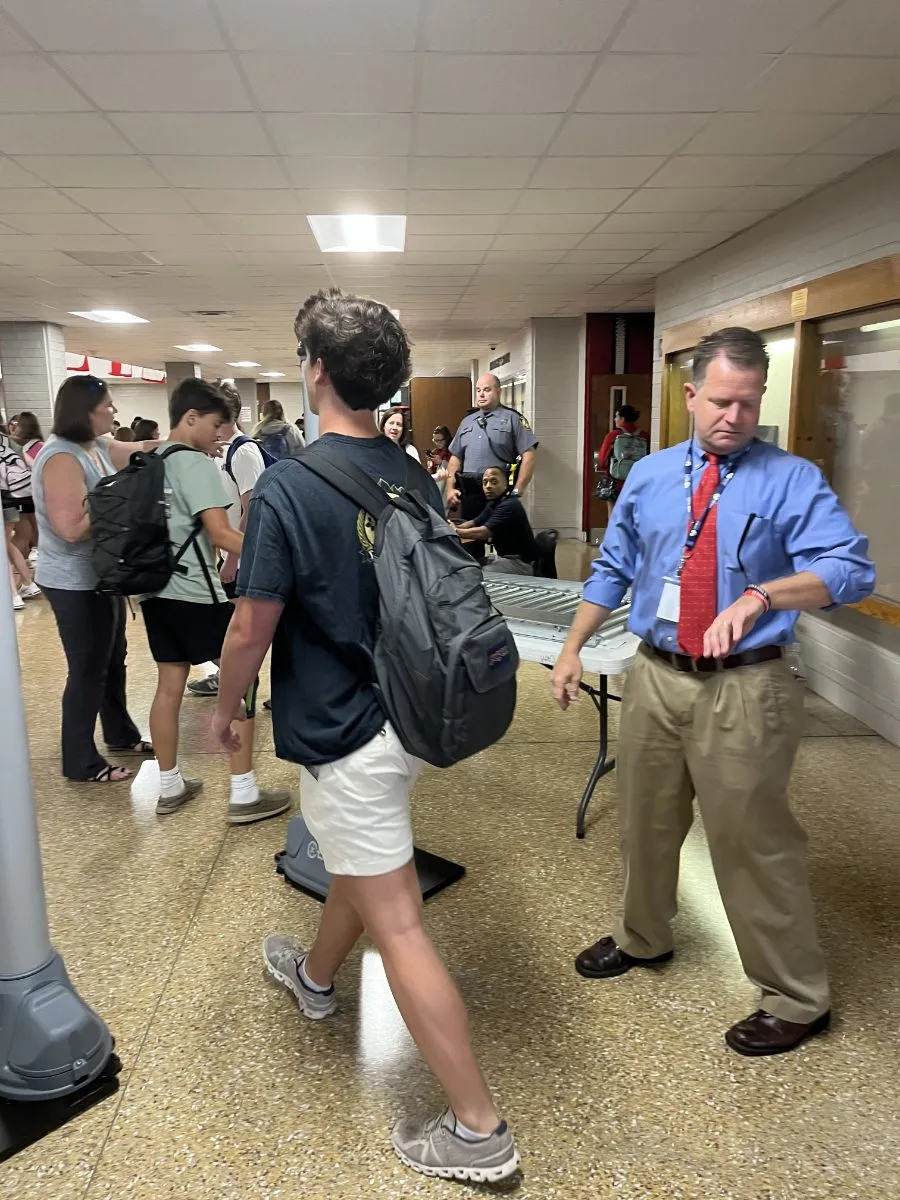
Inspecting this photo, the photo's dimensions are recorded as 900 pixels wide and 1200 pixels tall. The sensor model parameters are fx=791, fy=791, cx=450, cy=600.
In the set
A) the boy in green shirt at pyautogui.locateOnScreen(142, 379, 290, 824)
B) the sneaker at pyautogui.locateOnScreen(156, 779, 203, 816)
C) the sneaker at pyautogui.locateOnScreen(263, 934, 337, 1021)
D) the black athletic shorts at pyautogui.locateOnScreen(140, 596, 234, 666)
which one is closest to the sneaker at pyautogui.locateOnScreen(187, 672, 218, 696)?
the sneaker at pyautogui.locateOnScreen(156, 779, 203, 816)

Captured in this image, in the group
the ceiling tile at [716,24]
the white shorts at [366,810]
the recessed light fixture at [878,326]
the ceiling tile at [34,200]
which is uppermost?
the ceiling tile at [34,200]

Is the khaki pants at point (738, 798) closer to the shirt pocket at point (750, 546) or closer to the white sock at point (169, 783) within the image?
the shirt pocket at point (750, 546)

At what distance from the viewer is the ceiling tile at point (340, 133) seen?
335cm

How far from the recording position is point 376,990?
6.44ft

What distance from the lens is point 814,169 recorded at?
403 centimetres

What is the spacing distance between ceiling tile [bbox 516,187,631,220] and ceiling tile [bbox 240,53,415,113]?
4.75 ft

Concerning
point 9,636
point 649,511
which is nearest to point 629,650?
point 649,511

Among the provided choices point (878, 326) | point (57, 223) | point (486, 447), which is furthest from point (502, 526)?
point (57, 223)

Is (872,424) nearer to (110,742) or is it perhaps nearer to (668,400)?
(668,400)

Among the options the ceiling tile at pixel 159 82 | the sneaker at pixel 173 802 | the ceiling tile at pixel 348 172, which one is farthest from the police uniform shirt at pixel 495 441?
the sneaker at pixel 173 802

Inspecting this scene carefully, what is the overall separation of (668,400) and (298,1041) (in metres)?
5.88

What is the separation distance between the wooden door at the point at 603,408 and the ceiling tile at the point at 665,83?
20.3 ft

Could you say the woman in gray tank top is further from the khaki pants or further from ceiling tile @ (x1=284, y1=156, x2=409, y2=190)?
the khaki pants

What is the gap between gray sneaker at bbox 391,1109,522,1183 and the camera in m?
1.39
